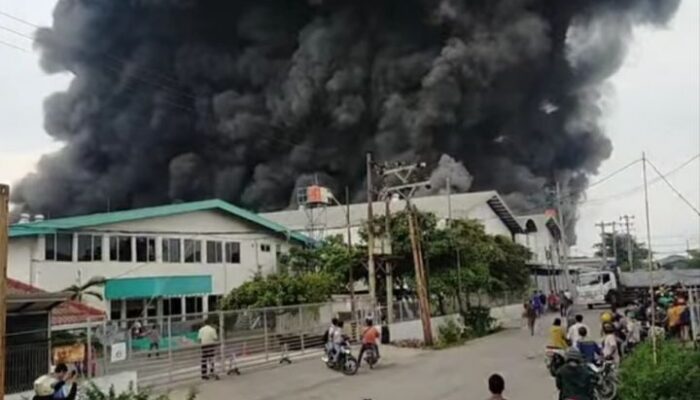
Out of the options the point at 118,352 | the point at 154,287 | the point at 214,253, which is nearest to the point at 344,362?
the point at 118,352

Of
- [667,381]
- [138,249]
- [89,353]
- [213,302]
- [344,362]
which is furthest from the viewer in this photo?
[213,302]

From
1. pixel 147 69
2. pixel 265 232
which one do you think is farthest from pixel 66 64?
pixel 265 232

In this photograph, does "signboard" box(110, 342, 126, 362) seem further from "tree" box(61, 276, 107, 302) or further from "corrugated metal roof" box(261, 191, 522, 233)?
"corrugated metal roof" box(261, 191, 522, 233)

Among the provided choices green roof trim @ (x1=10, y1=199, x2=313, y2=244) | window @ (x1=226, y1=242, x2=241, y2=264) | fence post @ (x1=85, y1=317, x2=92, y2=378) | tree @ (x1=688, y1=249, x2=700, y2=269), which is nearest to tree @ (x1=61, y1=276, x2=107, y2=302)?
green roof trim @ (x1=10, y1=199, x2=313, y2=244)

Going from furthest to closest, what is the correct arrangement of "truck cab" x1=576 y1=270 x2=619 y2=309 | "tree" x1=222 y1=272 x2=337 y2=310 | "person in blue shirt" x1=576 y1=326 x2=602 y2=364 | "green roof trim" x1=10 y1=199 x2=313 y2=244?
"truck cab" x1=576 y1=270 x2=619 y2=309 → "tree" x1=222 y1=272 x2=337 y2=310 → "green roof trim" x1=10 y1=199 x2=313 y2=244 → "person in blue shirt" x1=576 y1=326 x2=602 y2=364

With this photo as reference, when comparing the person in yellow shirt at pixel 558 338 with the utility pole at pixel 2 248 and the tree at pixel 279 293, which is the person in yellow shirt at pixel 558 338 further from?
the tree at pixel 279 293

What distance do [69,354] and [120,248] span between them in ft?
46.6

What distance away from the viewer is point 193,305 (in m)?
31.4

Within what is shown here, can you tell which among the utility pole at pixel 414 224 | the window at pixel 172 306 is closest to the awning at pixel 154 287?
the window at pixel 172 306

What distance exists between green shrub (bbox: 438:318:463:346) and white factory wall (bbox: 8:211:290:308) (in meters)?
9.79

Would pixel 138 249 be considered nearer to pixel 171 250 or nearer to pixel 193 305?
pixel 171 250

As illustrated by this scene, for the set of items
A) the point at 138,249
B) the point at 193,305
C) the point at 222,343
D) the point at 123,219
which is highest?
the point at 123,219

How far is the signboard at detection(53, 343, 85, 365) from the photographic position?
1436 centimetres

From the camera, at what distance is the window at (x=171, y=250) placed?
30339 millimetres
